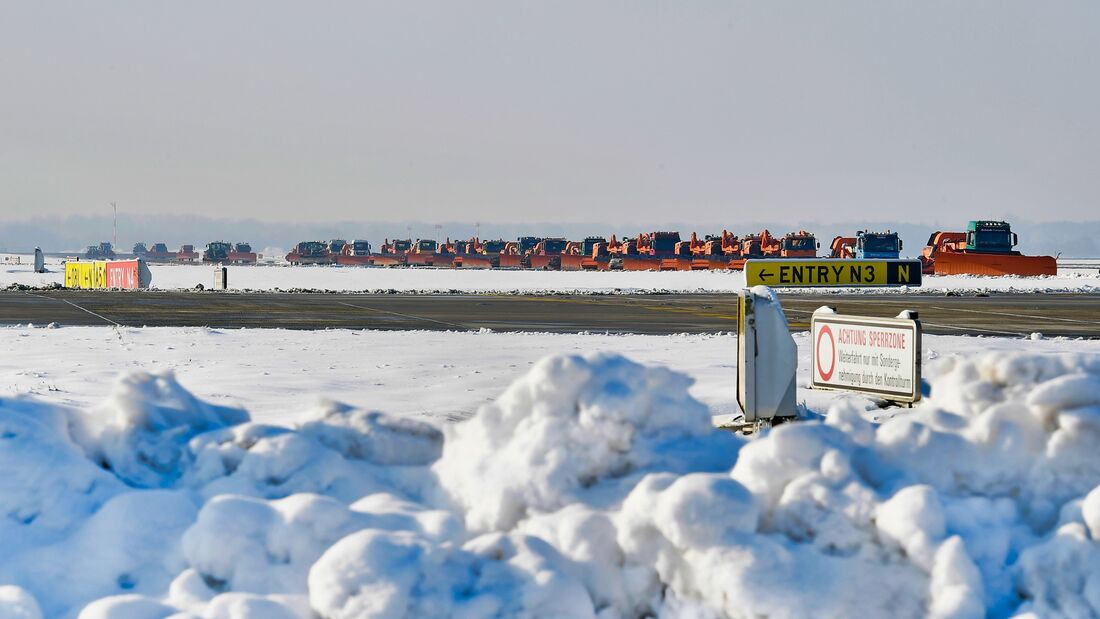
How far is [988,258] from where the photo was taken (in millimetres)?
61906

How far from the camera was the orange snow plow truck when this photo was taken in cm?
6103

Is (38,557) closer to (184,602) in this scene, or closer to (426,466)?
(184,602)

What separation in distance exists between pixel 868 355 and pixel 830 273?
0.90 m

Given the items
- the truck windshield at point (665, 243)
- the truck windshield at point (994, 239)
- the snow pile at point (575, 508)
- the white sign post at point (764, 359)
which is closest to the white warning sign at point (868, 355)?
the white sign post at point (764, 359)

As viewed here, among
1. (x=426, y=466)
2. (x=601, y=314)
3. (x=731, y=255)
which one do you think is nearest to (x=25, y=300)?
(x=601, y=314)

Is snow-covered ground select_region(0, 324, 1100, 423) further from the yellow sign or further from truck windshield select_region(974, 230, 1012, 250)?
truck windshield select_region(974, 230, 1012, 250)

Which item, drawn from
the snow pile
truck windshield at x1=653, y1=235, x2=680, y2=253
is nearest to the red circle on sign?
the snow pile

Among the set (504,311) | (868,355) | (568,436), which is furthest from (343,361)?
(504,311)

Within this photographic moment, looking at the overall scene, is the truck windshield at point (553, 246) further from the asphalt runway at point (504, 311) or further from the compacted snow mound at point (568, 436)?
the compacted snow mound at point (568, 436)

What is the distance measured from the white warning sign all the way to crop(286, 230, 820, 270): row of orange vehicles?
6087 centimetres

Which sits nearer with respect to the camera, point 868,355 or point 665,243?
point 868,355

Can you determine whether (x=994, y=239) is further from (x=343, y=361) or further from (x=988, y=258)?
(x=343, y=361)

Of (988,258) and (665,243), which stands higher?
(665,243)

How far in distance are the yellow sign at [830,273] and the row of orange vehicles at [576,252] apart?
60.8 metres
